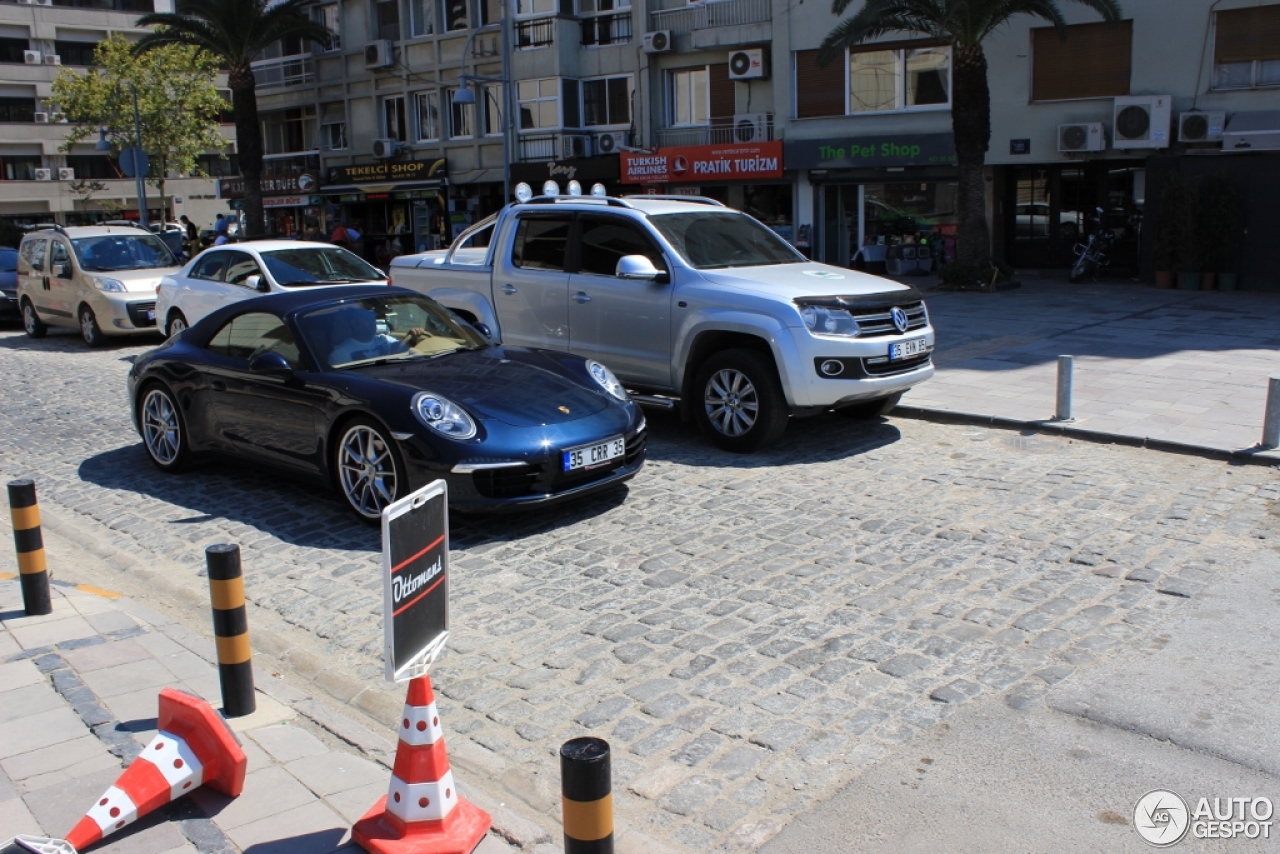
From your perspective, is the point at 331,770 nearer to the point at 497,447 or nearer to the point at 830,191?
the point at 497,447

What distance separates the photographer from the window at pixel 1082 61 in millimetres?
23250

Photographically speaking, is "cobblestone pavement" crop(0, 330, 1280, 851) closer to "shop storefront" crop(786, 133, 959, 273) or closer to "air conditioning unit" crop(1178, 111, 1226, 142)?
"air conditioning unit" crop(1178, 111, 1226, 142)

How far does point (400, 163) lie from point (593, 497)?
31.6 metres

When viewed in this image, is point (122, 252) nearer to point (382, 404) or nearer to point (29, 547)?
point (382, 404)

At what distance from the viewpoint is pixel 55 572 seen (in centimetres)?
691

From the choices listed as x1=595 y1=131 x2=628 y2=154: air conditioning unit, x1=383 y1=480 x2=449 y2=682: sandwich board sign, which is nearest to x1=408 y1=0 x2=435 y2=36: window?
x1=595 y1=131 x2=628 y2=154: air conditioning unit

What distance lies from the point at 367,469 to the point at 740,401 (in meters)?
3.15

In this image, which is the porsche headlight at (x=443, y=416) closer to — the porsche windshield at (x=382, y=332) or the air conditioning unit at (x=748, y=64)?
the porsche windshield at (x=382, y=332)

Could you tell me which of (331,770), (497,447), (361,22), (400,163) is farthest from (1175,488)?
(361,22)

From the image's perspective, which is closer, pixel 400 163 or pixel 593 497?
pixel 593 497

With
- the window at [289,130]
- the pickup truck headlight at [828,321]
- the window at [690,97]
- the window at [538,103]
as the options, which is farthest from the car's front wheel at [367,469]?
the window at [289,130]

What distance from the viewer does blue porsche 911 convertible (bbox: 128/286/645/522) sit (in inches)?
272

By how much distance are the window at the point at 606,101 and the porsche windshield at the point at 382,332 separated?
994 inches

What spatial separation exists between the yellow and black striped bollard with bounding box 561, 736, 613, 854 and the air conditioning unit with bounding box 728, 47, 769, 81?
27602mm
